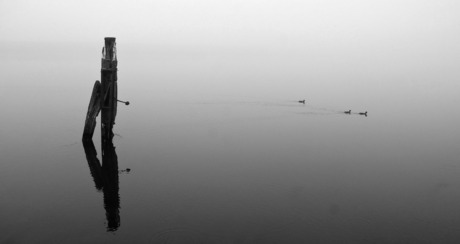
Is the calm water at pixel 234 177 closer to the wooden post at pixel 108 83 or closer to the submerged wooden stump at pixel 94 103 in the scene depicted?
the submerged wooden stump at pixel 94 103

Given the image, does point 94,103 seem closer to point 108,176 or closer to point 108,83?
point 108,83

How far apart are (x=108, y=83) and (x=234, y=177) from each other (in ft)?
33.5

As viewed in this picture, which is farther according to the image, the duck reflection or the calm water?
the duck reflection

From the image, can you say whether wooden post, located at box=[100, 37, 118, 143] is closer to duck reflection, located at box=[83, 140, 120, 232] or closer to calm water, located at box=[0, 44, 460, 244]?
duck reflection, located at box=[83, 140, 120, 232]

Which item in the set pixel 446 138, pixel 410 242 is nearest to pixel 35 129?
Answer: pixel 410 242

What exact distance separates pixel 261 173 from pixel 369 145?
13.6 metres

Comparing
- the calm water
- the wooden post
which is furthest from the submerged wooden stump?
the calm water

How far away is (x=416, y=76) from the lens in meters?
106

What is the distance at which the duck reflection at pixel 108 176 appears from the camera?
1897cm

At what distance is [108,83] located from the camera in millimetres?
24906

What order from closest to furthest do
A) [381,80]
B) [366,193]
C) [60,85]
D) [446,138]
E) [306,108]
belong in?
[366,193], [446,138], [306,108], [60,85], [381,80]

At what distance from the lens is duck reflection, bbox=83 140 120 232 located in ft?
62.2

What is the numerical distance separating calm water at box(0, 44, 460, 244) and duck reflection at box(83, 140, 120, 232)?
0.21 metres

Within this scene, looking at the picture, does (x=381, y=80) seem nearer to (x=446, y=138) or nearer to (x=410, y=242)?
(x=446, y=138)
